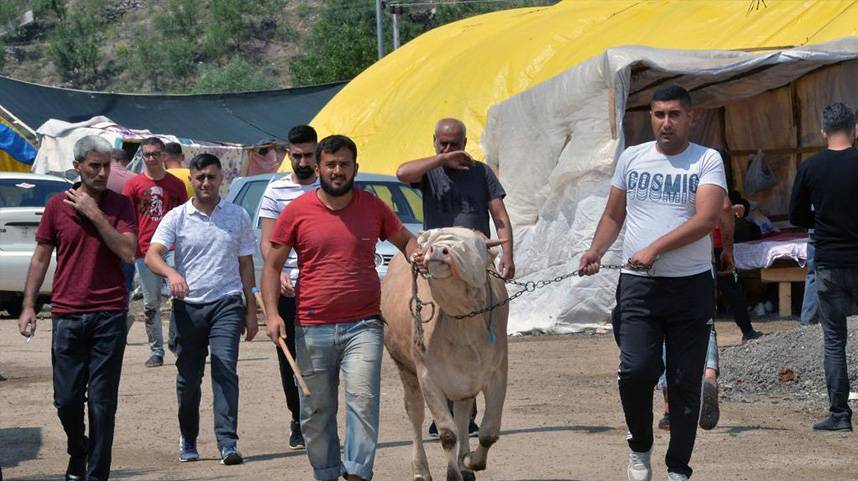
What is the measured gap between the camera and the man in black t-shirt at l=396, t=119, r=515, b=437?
9.09m

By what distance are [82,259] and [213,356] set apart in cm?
150

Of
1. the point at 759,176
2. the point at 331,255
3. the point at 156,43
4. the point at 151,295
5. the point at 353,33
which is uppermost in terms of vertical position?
the point at 156,43

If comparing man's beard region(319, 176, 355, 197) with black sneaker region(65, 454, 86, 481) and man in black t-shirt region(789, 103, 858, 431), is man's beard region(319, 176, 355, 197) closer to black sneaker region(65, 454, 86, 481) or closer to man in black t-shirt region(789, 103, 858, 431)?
black sneaker region(65, 454, 86, 481)

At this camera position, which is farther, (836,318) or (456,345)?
(836,318)

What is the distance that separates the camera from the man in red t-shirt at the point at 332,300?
24.0 ft

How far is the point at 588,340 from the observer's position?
52.2 ft

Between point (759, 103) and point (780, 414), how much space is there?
9570mm

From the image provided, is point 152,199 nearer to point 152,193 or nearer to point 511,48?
point 152,193

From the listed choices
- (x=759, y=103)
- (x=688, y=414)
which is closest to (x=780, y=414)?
(x=688, y=414)

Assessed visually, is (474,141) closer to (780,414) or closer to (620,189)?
(780,414)

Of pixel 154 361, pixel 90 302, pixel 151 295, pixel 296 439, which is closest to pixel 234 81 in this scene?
pixel 154 361

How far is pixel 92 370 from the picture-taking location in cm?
794

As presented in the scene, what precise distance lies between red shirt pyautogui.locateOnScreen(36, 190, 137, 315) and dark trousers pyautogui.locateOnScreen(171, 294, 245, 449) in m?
1.19

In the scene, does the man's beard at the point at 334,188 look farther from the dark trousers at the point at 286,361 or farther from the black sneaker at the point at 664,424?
the black sneaker at the point at 664,424
